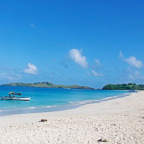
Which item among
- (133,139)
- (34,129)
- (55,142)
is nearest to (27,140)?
(55,142)

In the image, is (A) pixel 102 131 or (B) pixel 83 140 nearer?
(B) pixel 83 140

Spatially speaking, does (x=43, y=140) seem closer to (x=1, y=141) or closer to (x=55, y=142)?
(x=55, y=142)

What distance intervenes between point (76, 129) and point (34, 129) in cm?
248

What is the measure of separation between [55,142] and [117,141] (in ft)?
9.31

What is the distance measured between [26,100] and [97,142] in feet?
106

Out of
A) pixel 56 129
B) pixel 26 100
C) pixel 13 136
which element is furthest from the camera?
pixel 26 100

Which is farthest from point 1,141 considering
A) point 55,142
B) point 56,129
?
point 56,129

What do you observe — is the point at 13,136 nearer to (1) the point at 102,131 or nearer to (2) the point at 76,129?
(2) the point at 76,129

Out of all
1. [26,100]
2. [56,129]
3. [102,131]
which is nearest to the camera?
[102,131]

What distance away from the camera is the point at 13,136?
966 cm

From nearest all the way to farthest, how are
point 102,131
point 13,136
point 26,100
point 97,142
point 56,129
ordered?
point 97,142, point 13,136, point 102,131, point 56,129, point 26,100

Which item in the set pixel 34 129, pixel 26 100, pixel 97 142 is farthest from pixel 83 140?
pixel 26 100

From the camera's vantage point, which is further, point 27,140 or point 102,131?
point 102,131

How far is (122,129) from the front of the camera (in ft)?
35.7
